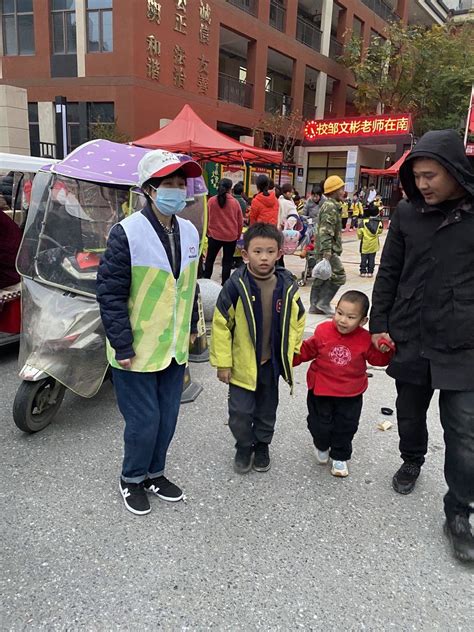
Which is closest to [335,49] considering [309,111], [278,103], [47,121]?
[309,111]

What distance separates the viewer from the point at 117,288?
2.35 m

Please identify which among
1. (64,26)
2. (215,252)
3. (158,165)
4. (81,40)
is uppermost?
(64,26)

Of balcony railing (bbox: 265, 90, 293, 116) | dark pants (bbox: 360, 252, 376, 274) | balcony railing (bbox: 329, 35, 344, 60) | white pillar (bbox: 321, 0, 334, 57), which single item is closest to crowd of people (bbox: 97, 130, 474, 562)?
dark pants (bbox: 360, 252, 376, 274)

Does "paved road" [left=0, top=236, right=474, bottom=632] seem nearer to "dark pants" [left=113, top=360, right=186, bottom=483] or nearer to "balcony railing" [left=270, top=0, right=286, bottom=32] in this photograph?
"dark pants" [left=113, top=360, right=186, bottom=483]

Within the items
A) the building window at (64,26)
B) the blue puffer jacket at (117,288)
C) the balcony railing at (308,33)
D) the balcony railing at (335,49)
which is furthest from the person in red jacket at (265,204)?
the balcony railing at (335,49)

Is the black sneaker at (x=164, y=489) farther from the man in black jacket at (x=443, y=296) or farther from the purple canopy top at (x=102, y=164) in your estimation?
the purple canopy top at (x=102, y=164)

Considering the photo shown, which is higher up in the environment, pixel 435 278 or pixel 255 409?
pixel 435 278

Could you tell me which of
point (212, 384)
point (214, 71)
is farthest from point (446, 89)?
point (212, 384)

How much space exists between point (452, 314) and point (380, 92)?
1076 inches

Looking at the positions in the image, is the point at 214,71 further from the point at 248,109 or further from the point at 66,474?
the point at 66,474

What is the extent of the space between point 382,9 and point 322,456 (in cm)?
3637

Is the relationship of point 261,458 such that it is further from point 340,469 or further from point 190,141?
point 190,141

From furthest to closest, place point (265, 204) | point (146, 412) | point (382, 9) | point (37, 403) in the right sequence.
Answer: point (382, 9) → point (265, 204) → point (37, 403) → point (146, 412)

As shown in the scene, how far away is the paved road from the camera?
206 centimetres
